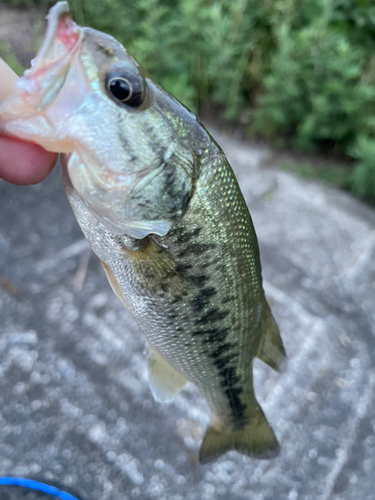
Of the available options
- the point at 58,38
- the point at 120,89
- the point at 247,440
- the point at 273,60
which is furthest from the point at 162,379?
→ the point at 273,60

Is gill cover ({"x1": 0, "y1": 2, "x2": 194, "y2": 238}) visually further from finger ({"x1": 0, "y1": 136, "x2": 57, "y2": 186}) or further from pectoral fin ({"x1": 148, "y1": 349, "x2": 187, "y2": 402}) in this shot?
pectoral fin ({"x1": 148, "y1": 349, "x2": 187, "y2": 402})

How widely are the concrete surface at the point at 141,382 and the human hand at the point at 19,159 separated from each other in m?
1.08

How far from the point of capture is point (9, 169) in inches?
39.3

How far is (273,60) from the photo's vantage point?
273cm

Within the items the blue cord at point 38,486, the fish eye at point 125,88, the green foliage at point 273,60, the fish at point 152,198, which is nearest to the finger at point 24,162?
the fish at point 152,198

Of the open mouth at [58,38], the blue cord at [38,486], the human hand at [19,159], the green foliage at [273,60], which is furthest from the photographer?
the green foliage at [273,60]

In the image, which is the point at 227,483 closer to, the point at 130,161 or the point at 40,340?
the point at 40,340

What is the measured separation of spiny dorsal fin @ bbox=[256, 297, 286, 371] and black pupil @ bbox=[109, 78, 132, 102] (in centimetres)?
81

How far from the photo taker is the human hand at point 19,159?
90cm

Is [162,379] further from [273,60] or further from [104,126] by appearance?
[273,60]

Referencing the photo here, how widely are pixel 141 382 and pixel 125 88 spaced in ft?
4.68

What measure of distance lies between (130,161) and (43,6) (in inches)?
149

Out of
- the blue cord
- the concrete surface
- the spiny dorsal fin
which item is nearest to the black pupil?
the spiny dorsal fin

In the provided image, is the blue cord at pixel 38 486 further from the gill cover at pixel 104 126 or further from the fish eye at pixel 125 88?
the fish eye at pixel 125 88
